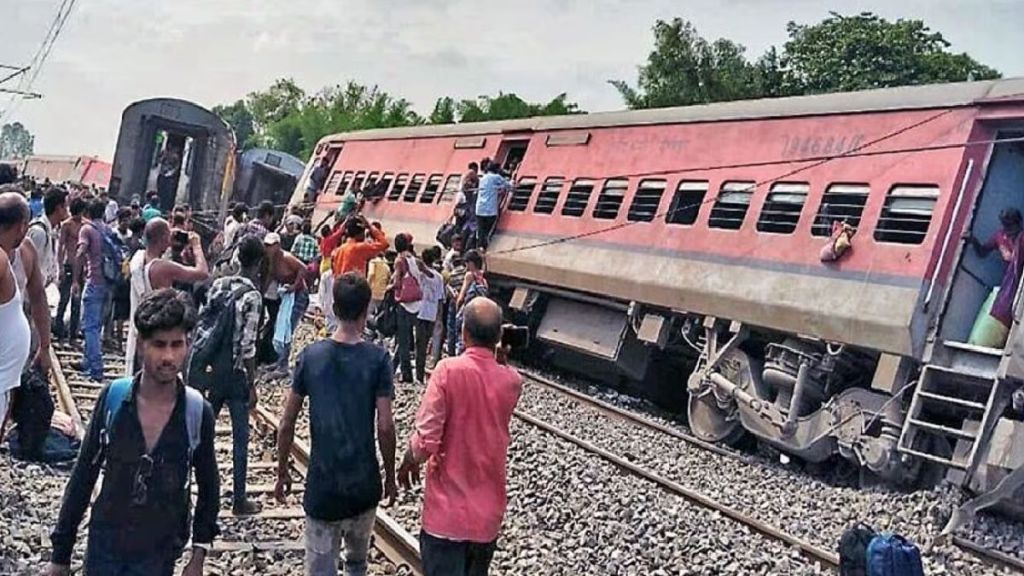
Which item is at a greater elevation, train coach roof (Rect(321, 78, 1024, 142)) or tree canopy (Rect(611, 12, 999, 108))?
tree canopy (Rect(611, 12, 999, 108))

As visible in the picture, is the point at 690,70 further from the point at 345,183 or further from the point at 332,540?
the point at 332,540

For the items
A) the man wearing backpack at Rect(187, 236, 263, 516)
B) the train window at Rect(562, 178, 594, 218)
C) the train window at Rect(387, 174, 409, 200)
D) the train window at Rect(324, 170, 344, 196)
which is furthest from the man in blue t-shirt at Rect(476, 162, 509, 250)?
the man wearing backpack at Rect(187, 236, 263, 516)

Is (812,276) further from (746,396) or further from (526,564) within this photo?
(526,564)

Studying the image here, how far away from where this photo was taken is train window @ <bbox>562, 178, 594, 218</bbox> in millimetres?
14640

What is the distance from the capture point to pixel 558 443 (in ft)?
35.1

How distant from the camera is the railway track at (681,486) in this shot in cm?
794

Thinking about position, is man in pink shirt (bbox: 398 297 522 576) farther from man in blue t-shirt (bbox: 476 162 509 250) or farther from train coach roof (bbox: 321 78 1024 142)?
man in blue t-shirt (bbox: 476 162 509 250)

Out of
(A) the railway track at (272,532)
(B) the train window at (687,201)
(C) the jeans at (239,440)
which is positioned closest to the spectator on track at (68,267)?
(A) the railway track at (272,532)

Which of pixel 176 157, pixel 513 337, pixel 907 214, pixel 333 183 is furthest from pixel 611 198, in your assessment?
pixel 176 157

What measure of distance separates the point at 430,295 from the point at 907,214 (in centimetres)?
533

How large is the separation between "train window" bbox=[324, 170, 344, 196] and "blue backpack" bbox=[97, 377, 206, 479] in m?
20.0

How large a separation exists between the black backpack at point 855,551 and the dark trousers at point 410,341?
9.23m

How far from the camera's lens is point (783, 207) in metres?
11.3

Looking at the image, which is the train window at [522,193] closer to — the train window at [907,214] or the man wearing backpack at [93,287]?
the man wearing backpack at [93,287]
